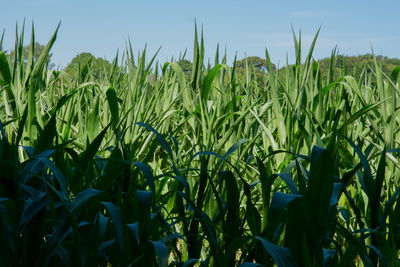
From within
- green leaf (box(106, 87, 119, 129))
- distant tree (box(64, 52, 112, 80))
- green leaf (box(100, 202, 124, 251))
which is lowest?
green leaf (box(100, 202, 124, 251))

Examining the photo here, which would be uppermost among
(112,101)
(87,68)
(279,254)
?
(87,68)

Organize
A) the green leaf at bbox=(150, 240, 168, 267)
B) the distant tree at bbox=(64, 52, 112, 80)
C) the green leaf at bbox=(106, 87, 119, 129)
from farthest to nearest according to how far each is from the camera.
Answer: the distant tree at bbox=(64, 52, 112, 80), the green leaf at bbox=(106, 87, 119, 129), the green leaf at bbox=(150, 240, 168, 267)

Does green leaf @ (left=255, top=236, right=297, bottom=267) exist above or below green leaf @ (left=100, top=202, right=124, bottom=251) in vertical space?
below

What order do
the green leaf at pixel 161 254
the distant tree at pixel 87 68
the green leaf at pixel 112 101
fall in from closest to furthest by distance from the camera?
1. the green leaf at pixel 161 254
2. the green leaf at pixel 112 101
3. the distant tree at pixel 87 68

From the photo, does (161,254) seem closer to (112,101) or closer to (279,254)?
(279,254)

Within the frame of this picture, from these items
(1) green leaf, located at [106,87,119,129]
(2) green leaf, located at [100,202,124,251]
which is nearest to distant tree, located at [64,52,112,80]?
(1) green leaf, located at [106,87,119,129]

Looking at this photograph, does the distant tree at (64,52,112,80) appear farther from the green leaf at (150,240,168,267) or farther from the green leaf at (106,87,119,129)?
the green leaf at (150,240,168,267)

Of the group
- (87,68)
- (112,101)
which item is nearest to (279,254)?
(112,101)

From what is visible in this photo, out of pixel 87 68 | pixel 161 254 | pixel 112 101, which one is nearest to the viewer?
pixel 161 254

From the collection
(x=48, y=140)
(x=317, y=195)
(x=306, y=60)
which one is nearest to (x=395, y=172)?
(x=306, y=60)

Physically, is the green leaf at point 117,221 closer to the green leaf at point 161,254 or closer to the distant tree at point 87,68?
the green leaf at point 161,254

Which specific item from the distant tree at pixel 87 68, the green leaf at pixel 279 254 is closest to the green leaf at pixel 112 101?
the distant tree at pixel 87 68

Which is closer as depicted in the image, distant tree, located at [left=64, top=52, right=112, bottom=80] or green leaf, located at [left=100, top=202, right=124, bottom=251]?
green leaf, located at [left=100, top=202, right=124, bottom=251]

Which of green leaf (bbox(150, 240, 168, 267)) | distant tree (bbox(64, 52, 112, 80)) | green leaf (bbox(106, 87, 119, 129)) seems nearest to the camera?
green leaf (bbox(150, 240, 168, 267))
